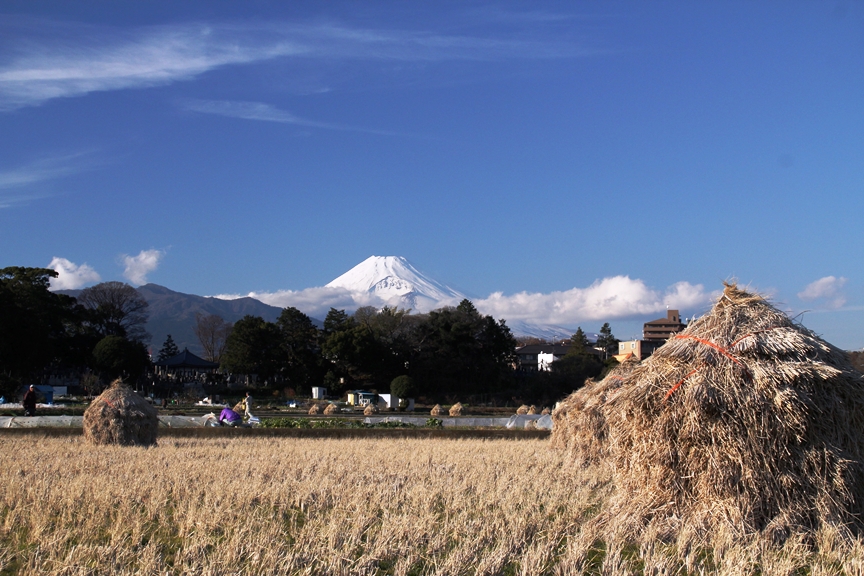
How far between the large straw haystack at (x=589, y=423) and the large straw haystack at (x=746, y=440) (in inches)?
253

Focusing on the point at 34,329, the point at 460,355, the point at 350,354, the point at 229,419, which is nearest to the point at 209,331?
the point at 350,354

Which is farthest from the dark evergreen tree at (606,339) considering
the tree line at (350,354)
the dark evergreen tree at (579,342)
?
the tree line at (350,354)

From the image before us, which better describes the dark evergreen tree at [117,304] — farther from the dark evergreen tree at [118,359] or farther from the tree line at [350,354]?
the dark evergreen tree at [118,359]

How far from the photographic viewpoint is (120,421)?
17797 millimetres

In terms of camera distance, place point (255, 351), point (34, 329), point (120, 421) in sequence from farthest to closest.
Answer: point (255, 351)
point (34, 329)
point (120, 421)

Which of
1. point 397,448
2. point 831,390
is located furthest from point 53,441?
point 831,390

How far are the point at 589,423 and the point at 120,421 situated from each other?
1033 cm

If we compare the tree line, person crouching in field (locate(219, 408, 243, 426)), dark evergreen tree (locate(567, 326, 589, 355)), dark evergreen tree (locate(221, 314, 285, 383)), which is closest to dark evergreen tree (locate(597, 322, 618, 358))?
dark evergreen tree (locate(567, 326, 589, 355))

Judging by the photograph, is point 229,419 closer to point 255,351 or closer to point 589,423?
point 589,423

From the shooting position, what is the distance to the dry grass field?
6969 millimetres

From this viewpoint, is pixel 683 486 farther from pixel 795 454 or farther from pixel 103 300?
pixel 103 300

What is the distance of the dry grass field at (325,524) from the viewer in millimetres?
6969

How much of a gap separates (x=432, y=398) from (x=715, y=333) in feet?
169

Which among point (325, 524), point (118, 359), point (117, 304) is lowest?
point (325, 524)
